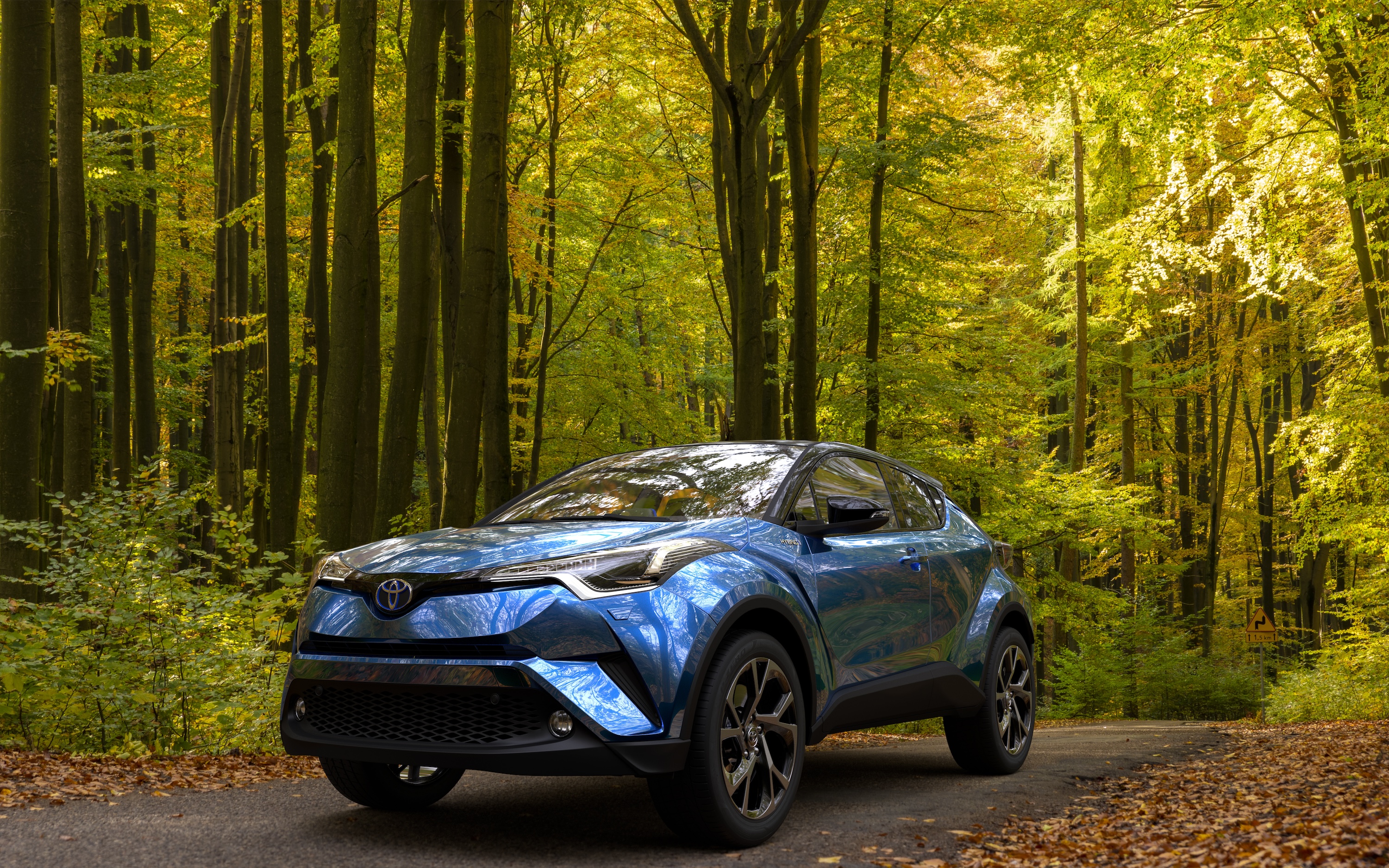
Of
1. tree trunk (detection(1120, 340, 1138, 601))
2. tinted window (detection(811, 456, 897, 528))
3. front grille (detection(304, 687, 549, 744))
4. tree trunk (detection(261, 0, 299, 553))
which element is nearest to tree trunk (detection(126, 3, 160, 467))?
tree trunk (detection(261, 0, 299, 553))

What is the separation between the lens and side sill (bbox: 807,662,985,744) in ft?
16.7

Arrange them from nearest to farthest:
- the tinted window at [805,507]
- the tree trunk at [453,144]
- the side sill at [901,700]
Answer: the side sill at [901,700] < the tinted window at [805,507] < the tree trunk at [453,144]

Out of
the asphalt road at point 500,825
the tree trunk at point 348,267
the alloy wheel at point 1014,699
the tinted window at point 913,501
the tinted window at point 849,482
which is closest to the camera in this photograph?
the asphalt road at point 500,825

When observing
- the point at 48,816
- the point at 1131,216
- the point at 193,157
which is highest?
the point at 193,157

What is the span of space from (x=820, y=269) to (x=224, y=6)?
972 cm

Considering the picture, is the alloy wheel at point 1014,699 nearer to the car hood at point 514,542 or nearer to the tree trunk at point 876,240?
the car hood at point 514,542

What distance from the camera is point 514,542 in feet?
14.7

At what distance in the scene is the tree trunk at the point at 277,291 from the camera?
45.2 ft

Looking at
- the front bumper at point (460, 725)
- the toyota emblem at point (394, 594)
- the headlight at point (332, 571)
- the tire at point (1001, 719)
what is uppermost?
the headlight at point (332, 571)

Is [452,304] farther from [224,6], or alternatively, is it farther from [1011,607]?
[1011,607]

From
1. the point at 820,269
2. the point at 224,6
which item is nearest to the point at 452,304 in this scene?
the point at 224,6

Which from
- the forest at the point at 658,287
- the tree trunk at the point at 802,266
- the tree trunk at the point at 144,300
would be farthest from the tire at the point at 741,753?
the tree trunk at the point at 144,300

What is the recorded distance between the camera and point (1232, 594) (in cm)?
4453

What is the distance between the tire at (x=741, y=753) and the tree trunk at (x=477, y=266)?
6.30 meters
